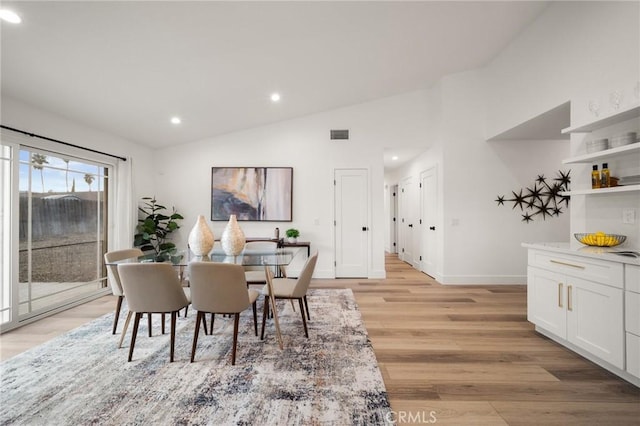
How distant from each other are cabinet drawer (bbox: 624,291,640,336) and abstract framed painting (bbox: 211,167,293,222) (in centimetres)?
433

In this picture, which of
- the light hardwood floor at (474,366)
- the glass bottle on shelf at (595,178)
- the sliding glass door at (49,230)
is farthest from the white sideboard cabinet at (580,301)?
the sliding glass door at (49,230)

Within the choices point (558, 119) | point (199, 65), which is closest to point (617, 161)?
point (558, 119)

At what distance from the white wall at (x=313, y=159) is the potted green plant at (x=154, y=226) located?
257 mm

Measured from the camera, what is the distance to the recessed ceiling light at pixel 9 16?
2.05 m

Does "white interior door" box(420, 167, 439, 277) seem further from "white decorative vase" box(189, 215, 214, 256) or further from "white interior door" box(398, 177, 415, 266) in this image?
"white decorative vase" box(189, 215, 214, 256)

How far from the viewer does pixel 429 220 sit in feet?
17.8

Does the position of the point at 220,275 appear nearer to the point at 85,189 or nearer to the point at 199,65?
the point at 199,65

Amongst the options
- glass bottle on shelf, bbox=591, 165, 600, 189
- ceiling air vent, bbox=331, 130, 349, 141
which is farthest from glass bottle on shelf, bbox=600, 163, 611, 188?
ceiling air vent, bbox=331, 130, 349, 141

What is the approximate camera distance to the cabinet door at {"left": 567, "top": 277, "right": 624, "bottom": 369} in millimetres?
1967

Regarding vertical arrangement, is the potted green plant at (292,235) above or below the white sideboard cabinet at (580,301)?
above

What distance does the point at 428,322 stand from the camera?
3098 mm

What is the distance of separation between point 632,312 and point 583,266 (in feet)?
1.43

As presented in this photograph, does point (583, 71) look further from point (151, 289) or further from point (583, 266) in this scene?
point (151, 289)

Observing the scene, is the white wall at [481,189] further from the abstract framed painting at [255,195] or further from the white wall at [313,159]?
the abstract framed painting at [255,195]
